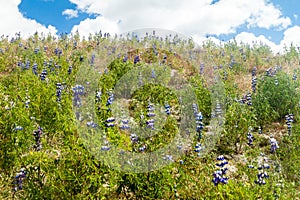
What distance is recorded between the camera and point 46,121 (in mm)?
4488

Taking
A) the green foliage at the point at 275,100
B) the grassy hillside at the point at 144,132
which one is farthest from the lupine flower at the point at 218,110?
the green foliage at the point at 275,100

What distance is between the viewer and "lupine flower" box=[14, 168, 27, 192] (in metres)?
3.58

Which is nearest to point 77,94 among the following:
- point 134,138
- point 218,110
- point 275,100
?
point 134,138

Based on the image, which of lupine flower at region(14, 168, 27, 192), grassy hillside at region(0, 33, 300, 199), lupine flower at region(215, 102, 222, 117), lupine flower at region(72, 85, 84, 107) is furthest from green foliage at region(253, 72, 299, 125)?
lupine flower at region(14, 168, 27, 192)

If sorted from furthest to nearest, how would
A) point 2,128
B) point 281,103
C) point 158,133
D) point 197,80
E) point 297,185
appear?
→ point 197,80 → point 281,103 → point 297,185 → point 158,133 → point 2,128

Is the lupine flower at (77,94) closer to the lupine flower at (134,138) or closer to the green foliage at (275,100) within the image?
the lupine flower at (134,138)

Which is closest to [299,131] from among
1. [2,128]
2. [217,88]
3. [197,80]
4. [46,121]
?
[217,88]

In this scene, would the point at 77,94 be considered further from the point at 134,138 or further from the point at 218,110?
the point at 218,110

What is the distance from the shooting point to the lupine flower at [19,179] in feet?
11.8

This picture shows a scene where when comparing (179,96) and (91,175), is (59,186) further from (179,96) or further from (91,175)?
(179,96)

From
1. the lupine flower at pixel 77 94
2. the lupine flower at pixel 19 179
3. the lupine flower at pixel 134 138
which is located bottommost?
the lupine flower at pixel 19 179

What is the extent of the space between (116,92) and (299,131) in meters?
3.10

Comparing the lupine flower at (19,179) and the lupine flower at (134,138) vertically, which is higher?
the lupine flower at (134,138)

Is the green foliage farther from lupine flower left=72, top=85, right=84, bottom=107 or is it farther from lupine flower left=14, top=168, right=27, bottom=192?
lupine flower left=14, top=168, right=27, bottom=192
